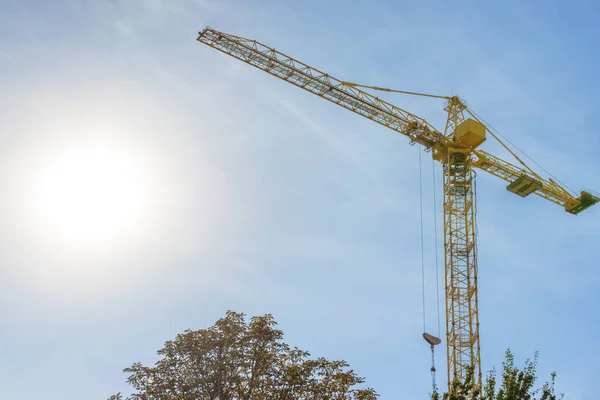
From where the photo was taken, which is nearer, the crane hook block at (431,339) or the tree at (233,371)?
the tree at (233,371)

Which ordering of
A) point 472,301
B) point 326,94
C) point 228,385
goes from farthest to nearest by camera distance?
point 326,94 < point 472,301 < point 228,385

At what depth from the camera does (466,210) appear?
62.5 m

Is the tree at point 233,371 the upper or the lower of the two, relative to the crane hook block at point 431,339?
lower

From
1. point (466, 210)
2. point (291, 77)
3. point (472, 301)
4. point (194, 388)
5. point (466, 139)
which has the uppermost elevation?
point (291, 77)

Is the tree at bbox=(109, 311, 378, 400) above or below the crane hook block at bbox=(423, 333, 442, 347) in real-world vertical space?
below

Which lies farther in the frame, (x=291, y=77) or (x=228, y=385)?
(x=291, y=77)

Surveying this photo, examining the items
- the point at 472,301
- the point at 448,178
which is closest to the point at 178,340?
the point at 472,301

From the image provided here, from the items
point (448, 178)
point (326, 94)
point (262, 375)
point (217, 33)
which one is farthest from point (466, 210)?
point (262, 375)

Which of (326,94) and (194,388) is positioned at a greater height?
(326,94)

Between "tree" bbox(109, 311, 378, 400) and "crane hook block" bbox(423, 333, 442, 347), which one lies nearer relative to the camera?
"tree" bbox(109, 311, 378, 400)

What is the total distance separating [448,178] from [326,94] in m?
13.6

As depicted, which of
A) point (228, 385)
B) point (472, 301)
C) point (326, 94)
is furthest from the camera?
point (326, 94)

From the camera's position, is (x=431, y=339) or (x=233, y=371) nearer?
(x=233, y=371)

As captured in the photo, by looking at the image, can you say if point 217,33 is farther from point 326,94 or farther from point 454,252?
point 454,252
